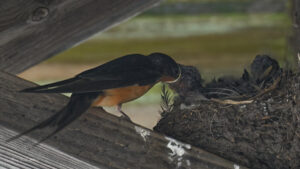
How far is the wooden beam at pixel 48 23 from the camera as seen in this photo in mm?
2244

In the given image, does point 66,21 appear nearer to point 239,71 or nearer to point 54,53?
point 54,53

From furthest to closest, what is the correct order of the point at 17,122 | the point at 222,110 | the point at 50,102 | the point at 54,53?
the point at 222,110, the point at 54,53, the point at 50,102, the point at 17,122

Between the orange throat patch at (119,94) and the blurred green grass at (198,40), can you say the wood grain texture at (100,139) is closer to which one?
the orange throat patch at (119,94)

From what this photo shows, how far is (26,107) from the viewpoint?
6.71 ft

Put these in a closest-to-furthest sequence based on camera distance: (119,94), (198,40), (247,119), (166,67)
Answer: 1. (119,94)
2. (247,119)
3. (166,67)
4. (198,40)

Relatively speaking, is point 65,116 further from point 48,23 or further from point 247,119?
point 247,119

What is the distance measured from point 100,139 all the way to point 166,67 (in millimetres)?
956

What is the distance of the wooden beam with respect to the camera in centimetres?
224

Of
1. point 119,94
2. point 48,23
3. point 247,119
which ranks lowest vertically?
point 247,119

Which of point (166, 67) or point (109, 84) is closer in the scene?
point (109, 84)

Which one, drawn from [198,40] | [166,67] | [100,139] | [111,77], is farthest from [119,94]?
[198,40]

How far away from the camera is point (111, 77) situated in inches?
92.5

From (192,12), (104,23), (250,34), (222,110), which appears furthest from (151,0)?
(250,34)

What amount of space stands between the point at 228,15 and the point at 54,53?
1915 mm
